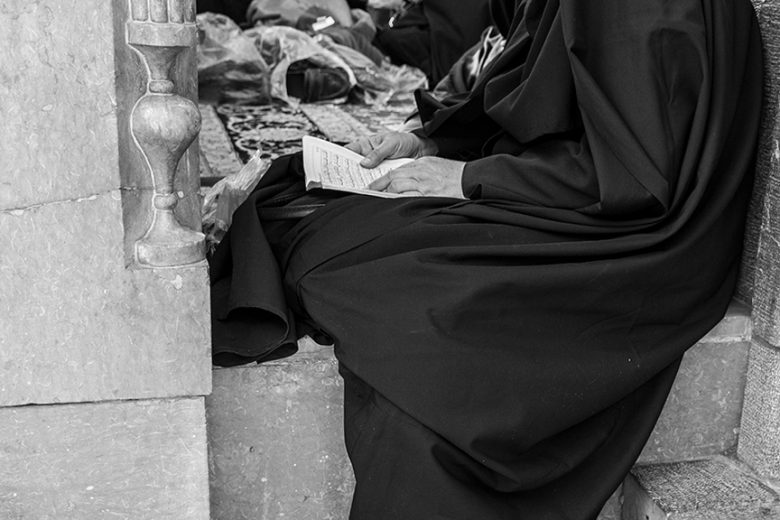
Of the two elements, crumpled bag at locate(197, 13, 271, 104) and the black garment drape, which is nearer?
crumpled bag at locate(197, 13, 271, 104)

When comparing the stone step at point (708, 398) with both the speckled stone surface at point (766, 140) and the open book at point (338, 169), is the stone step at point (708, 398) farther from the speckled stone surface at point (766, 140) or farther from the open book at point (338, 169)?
the open book at point (338, 169)

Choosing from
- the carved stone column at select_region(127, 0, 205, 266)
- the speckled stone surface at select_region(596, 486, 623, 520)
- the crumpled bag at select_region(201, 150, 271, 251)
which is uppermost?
the carved stone column at select_region(127, 0, 205, 266)

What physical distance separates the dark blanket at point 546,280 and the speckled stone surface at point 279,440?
0.07 m

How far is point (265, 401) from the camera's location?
2020 mm

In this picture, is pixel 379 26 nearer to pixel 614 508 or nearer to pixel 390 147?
pixel 390 147

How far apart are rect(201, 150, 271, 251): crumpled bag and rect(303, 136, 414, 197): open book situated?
0.46ft

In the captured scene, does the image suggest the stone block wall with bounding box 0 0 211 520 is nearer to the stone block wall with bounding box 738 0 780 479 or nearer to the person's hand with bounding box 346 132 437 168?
the person's hand with bounding box 346 132 437 168

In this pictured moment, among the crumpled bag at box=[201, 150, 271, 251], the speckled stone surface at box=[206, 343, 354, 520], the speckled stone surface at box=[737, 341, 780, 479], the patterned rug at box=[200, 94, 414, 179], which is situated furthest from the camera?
the patterned rug at box=[200, 94, 414, 179]

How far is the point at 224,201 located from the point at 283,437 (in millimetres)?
644

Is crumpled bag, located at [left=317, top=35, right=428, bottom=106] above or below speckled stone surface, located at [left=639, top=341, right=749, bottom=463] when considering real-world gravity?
below

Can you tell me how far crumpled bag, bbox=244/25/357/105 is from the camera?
5.79 m

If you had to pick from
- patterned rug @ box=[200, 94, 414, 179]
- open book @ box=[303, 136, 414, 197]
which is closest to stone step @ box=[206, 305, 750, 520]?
open book @ box=[303, 136, 414, 197]

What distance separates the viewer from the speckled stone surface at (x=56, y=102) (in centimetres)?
161

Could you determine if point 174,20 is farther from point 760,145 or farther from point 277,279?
point 760,145
